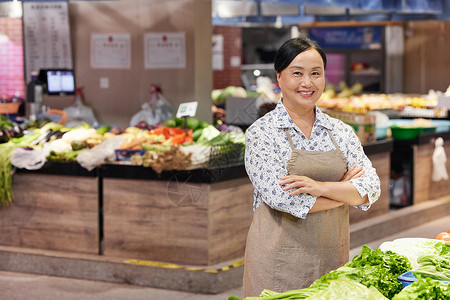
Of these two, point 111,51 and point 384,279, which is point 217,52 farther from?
point 384,279

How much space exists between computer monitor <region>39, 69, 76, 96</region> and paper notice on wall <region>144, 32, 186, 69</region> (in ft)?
3.58

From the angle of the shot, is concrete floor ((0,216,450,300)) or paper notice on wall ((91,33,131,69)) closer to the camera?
concrete floor ((0,216,450,300))

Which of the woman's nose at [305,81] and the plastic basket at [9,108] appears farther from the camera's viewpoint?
the plastic basket at [9,108]

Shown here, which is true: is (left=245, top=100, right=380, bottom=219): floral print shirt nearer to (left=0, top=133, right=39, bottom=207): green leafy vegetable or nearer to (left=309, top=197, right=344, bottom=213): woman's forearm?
(left=309, top=197, right=344, bottom=213): woman's forearm

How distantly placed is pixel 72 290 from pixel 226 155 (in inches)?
64.2

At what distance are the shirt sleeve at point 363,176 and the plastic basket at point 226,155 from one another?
2.55m

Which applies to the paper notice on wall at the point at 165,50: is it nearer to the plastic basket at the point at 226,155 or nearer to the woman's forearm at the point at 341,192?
the plastic basket at the point at 226,155

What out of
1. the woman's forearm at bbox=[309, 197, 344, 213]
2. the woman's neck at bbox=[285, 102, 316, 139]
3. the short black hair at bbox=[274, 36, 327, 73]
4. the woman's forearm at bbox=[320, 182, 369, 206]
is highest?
the short black hair at bbox=[274, 36, 327, 73]

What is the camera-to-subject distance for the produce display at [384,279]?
2514mm

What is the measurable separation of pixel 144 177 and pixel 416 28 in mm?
11696

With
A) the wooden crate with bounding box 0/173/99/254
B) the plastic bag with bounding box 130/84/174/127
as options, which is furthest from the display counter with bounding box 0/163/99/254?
the plastic bag with bounding box 130/84/174/127

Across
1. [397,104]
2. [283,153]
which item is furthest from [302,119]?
[397,104]

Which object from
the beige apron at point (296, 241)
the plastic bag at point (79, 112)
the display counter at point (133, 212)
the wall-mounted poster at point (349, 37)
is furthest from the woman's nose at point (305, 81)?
the wall-mounted poster at point (349, 37)

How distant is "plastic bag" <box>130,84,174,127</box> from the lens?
9641 millimetres
